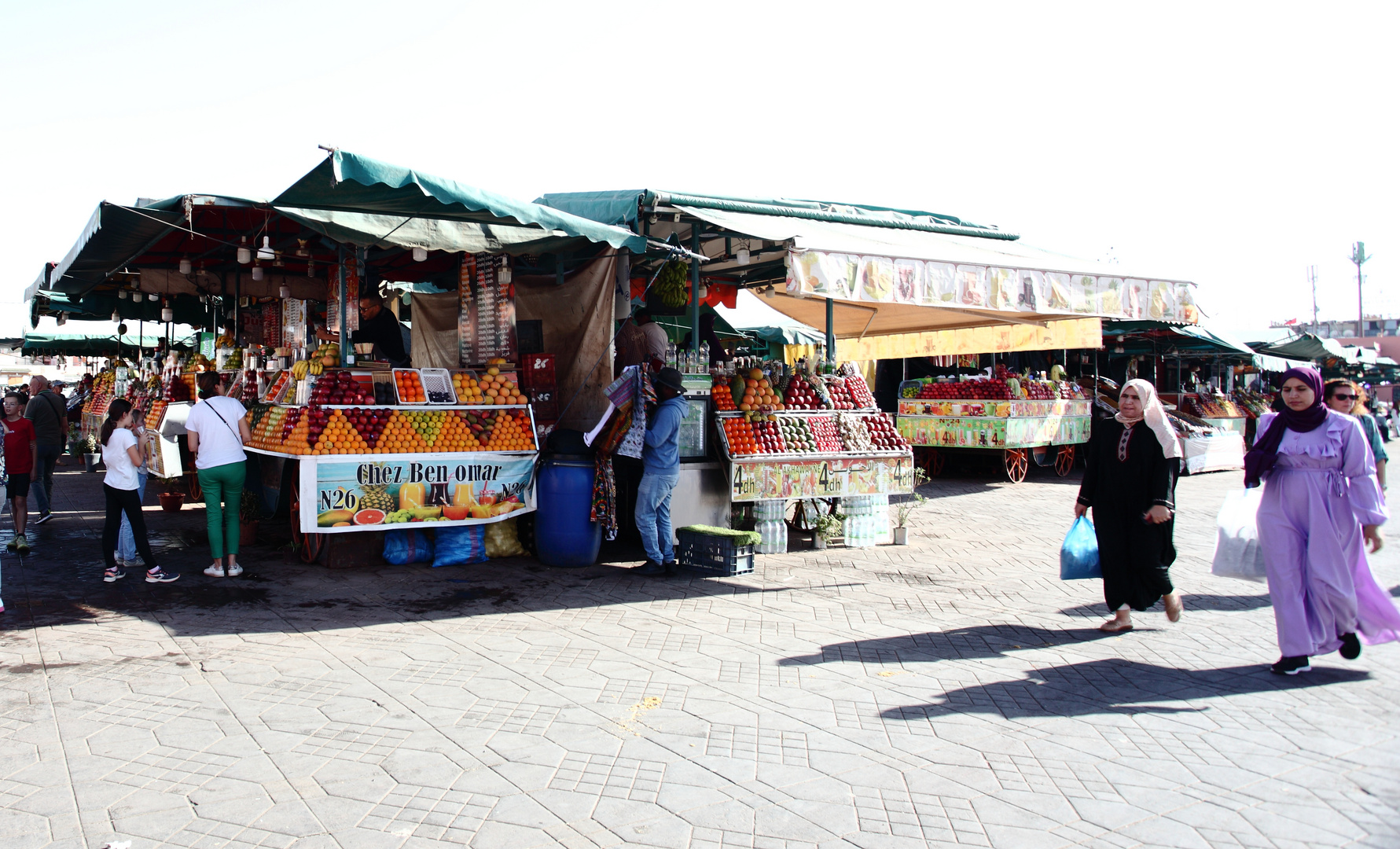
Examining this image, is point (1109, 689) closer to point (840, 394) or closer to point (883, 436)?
point (883, 436)

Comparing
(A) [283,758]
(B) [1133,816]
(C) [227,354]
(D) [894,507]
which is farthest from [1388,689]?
(C) [227,354]

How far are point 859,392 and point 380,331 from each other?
532cm

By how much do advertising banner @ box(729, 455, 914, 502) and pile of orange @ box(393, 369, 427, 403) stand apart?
9.86 ft

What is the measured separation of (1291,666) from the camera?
5156 millimetres

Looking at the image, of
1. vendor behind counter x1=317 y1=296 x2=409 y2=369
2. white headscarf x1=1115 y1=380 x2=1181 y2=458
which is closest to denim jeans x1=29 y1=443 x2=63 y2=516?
vendor behind counter x1=317 y1=296 x2=409 y2=369

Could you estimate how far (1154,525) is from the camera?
5.90 metres

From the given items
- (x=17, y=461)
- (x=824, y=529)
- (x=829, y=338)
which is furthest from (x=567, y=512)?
(x=17, y=461)

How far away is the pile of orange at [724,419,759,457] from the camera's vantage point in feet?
28.7

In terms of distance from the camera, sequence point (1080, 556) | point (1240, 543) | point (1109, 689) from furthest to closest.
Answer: point (1080, 556)
point (1240, 543)
point (1109, 689)

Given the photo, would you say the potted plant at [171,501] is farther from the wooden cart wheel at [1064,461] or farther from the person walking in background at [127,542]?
the wooden cart wheel at [1064,461]

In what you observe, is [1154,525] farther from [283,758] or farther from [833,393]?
[283,758]

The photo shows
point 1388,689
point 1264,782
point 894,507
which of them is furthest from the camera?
point 894,507

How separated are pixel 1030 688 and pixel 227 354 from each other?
11.4 m

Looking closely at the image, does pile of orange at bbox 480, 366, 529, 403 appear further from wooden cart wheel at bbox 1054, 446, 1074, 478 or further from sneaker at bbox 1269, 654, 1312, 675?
wooden cart wheel at bbox 1054, 446, 1074, 478
